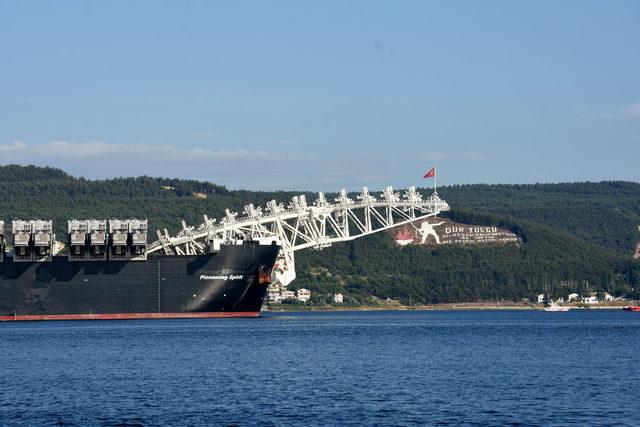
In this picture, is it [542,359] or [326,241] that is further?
[326,241]

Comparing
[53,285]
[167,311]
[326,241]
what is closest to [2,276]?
[53,285]

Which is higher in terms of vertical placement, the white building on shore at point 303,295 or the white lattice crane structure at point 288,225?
the white lattice crane structure at point 288,225

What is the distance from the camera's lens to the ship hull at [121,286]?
324ft

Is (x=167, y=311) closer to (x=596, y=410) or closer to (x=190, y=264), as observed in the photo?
(x=190, y=264)

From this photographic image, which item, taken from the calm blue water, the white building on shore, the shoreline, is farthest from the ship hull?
the white building on shore

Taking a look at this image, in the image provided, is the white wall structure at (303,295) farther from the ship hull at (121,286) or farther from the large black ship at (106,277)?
the large black ship at (106,277)

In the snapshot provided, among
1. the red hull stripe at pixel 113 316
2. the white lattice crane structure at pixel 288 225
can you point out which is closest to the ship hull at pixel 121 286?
the red hull stripe at pixel 113 316

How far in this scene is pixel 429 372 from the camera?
55969 mm

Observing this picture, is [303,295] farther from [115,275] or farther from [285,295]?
[115,275]

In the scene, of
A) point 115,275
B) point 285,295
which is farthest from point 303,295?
point 115,275

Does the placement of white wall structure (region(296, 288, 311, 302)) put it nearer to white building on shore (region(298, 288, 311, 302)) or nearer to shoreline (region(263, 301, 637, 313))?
white building on shore (region(298, 288, 311, 302))

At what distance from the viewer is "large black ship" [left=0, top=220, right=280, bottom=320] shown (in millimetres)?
98625

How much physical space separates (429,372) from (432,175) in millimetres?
55992

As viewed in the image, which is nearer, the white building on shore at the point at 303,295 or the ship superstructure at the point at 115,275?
the ship superstructure at the point at 115,275
